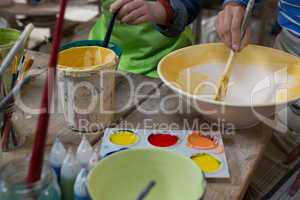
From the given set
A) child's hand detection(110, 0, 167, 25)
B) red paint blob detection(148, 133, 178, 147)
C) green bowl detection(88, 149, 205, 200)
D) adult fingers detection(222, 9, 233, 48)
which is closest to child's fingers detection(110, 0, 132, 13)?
child's hand detection(110, 0, 167, 25)

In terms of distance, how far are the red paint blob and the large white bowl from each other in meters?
0.08

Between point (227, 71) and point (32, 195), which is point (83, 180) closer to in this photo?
point (32, 195)

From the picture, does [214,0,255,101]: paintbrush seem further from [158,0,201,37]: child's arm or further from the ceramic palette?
[158,0,201,37]: child's arm

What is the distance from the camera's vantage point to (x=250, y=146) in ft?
2.74

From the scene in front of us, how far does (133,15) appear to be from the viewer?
106cm

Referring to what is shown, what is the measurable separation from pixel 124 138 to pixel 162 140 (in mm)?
74

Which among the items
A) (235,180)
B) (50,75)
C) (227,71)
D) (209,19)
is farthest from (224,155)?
(209,19)

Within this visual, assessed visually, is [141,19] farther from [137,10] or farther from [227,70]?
[227,70]

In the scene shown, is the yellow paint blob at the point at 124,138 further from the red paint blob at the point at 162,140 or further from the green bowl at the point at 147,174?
the green bowl at the point at 147,174

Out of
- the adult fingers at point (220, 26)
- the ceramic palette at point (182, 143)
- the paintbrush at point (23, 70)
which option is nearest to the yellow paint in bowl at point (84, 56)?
Result: the paintbrush at point (23, 70)

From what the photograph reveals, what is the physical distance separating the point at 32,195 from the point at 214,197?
0.99 ft

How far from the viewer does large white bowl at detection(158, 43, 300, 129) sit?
801 millimetres

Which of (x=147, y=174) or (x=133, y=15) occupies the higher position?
(x=133, y=15)

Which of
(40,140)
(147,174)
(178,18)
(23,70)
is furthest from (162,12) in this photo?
(40,140)
